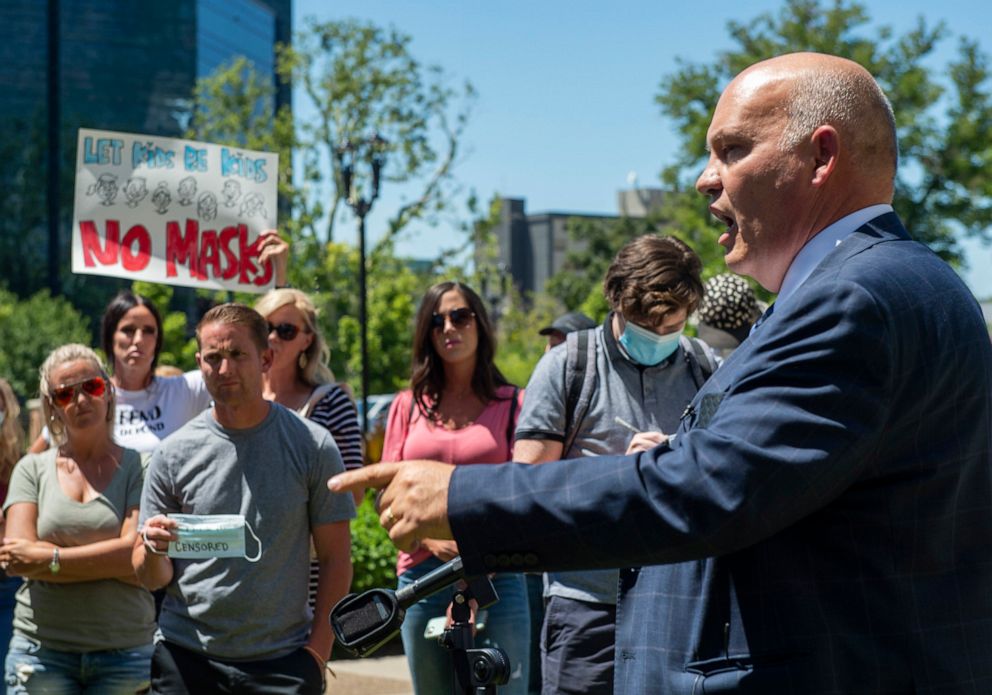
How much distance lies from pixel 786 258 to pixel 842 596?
58cm

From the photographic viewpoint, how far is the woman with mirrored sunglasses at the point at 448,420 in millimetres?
4785

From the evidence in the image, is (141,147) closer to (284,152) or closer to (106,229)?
(106,229)

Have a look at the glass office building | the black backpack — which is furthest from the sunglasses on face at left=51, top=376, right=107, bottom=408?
the glass office building

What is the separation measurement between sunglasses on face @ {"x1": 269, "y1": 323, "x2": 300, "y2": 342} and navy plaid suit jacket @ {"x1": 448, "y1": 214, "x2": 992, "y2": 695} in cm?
362

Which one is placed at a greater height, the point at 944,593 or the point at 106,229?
the point at 106,229

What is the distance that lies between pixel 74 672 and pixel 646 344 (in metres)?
2.44

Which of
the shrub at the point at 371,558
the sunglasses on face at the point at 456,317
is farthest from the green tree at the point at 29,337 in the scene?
the sunglasses on face at the point at 456,317

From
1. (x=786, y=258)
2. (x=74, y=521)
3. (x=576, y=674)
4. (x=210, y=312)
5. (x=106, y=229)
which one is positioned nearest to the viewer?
(x=786, y=258)

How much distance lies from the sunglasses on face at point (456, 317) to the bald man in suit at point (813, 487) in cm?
325

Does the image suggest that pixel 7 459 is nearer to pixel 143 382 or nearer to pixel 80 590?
pixel 143 382

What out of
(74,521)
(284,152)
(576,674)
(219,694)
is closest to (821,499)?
(576,674)

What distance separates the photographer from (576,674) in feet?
13.4

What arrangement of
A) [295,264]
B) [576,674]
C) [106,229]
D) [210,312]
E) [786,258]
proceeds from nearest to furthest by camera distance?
[786,258] → [576,674] → [210,312] → [106,229] → [295,264]

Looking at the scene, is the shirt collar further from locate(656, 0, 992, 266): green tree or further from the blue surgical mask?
locate(656, 0, 992, 266): green tree
